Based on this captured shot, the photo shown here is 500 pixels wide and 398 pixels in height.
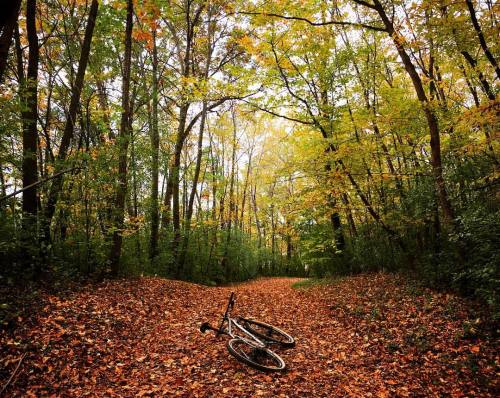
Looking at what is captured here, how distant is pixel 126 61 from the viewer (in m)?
9.69

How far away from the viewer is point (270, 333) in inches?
266

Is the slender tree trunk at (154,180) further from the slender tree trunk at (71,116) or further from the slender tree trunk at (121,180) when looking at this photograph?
the slender tree trunk at (71,116)

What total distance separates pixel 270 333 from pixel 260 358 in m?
1.05

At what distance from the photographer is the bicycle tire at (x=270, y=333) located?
620 cm

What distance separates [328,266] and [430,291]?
24.4 ft

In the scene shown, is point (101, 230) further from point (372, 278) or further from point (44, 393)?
point (372, 278)

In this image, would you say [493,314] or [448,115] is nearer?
[493,314]

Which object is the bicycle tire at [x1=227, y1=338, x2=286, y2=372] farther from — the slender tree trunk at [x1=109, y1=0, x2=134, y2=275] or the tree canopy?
the slender tree trunk at [x1=109, y1=0, x2=134, y2=275]

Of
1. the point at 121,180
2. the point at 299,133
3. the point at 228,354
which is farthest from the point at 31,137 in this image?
the point at 299,133

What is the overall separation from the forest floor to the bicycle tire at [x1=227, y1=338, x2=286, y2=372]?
130 millimetres

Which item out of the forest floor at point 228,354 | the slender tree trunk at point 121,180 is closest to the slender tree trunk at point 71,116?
the slender tree trunk at point 121,180

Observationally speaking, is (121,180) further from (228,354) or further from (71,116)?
(228,354)

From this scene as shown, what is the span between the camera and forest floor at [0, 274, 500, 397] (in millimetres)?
4562

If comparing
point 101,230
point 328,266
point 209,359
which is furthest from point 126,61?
point 328,266
